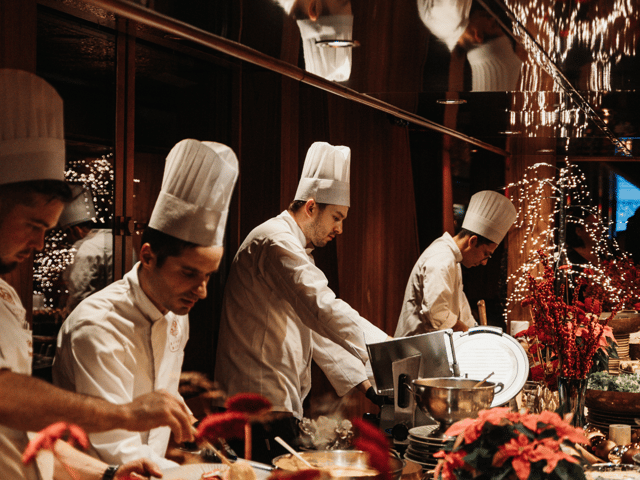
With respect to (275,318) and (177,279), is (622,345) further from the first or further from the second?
(177,279)

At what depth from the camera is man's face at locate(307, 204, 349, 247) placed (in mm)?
2535

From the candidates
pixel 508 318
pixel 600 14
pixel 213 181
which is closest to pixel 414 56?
pixel 600 14

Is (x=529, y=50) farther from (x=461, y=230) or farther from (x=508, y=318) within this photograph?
(x=508, y=318)

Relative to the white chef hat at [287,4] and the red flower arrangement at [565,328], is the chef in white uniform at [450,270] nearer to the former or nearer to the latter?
the red flower arrangement at [565,328]

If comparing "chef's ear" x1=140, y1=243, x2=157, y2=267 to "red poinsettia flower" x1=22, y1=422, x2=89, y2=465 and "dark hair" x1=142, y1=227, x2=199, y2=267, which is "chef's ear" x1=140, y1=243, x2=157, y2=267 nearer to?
"dark hair" x1=142, y1=227, x2=199, y2=267

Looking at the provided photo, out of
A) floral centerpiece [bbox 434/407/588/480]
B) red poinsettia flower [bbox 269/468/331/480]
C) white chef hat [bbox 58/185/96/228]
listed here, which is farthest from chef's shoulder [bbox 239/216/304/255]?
floral centerpiece [bbox 434/407/588/480]

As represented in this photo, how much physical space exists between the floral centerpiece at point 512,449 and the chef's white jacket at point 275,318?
3.46 ft

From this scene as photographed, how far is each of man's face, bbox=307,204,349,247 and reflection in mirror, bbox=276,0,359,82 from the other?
0.63m

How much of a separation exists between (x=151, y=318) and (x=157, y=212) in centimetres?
24

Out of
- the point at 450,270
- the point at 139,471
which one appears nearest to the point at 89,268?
the point at 139,471

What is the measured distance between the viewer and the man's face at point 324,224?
2.54 metres

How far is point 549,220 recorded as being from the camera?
189 inches

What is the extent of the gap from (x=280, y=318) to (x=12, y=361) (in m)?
1.19

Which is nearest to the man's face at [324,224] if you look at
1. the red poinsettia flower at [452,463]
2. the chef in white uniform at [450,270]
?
the chef in white uniform at [450,270]
